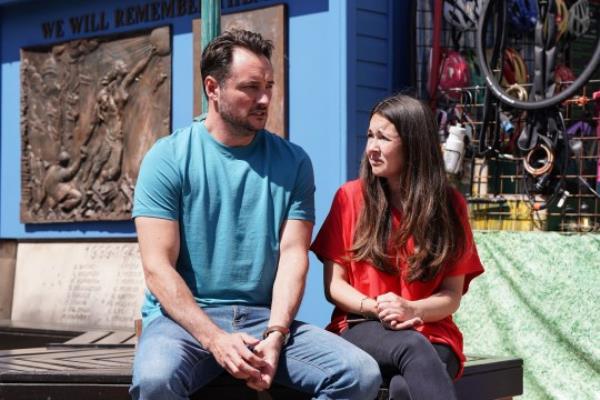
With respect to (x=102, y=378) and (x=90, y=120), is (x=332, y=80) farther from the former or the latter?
(x=102, y=378)

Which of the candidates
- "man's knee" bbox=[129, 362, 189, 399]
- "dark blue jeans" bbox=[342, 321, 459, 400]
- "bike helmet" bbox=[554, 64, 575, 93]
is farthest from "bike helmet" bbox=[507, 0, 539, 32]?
"man's knee" bbox=[129, 362, 189, 399]

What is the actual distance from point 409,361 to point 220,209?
32.8 inches

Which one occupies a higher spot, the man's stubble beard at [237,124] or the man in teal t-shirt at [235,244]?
the man's stubble beard at [237,124]

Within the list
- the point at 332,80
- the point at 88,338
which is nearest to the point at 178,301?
the point at 88,338

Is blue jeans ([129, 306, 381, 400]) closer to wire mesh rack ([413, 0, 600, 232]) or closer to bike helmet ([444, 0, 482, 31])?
wire mesh rack ([413, 0, 600, 232])

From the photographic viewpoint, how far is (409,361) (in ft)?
12.0

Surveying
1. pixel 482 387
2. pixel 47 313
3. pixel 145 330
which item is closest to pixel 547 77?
pixel 482 387

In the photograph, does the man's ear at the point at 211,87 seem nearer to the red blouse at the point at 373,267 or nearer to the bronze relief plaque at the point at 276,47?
the red blouse at the point at 373,267

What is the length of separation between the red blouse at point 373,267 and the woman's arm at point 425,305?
36mm

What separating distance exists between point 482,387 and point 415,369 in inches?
36.6

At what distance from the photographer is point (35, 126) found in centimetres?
1022

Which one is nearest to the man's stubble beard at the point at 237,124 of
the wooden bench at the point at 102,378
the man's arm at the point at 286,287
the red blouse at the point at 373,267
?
the man's arm at the point at 286,287

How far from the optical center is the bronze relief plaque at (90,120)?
30.1 feet

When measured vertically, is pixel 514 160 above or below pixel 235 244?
above
